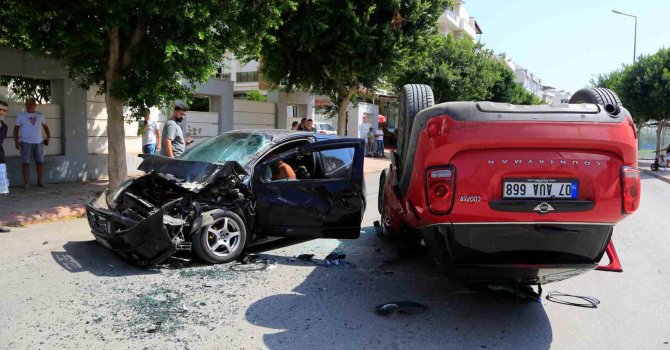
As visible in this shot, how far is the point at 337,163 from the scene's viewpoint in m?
6.23

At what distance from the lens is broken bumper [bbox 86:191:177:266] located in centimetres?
488

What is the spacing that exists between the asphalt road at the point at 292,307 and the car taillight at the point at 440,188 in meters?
0.99

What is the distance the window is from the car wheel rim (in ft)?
4.27

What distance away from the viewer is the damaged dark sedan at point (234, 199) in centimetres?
515

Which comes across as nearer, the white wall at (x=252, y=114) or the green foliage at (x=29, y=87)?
the green foliage at (x=29, y=87)

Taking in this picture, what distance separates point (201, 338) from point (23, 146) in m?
8.28

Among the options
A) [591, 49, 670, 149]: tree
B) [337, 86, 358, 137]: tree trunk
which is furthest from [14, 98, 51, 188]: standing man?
[591, 49, 670, 149]: tree

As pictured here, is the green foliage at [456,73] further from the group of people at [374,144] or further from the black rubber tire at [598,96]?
the black rubber tire at [598,96]

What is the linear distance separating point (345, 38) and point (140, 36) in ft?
27.4

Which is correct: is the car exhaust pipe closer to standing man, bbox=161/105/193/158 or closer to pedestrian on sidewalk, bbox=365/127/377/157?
standing man, bbox=161/105/193/158

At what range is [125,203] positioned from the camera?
5.45m

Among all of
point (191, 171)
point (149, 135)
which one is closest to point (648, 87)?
point (149, 135)

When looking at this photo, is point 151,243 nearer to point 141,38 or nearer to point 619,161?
point 619,161

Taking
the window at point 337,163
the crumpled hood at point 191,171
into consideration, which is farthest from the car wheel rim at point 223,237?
the window at point 337,163
